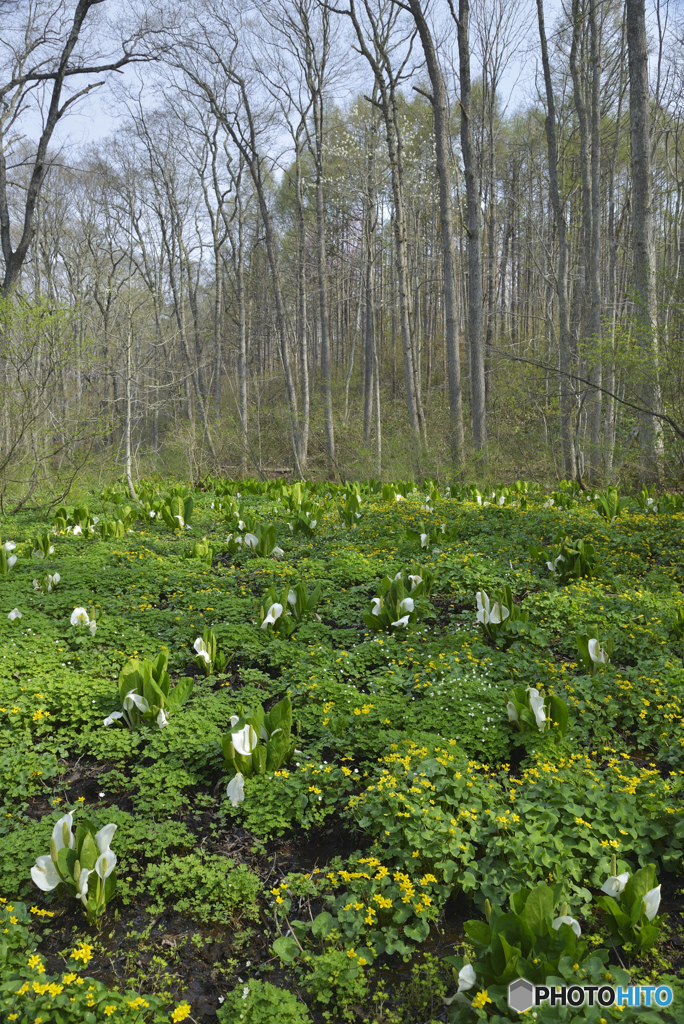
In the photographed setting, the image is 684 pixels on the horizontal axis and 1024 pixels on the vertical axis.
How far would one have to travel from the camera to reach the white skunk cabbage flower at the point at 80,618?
Result: 4.36m

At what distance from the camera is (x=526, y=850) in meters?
2.29

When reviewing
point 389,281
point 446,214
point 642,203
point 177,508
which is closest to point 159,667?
point 177,508

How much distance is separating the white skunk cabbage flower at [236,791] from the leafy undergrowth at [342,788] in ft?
0.17

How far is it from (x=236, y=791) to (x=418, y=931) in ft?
3.25

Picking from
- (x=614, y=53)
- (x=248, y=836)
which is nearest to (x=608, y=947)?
(x=248, y=836)

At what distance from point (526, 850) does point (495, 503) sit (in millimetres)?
6121

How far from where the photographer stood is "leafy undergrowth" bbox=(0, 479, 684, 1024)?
2.00 m

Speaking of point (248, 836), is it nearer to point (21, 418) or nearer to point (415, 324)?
point (21, 418)

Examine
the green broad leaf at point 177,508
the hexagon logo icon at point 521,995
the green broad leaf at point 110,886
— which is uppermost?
the green broad leaf at point 177,508

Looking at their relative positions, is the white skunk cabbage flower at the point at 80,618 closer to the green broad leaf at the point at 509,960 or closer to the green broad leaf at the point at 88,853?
the green broad leaf at the point at 88,853

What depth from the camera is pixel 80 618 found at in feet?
14.5

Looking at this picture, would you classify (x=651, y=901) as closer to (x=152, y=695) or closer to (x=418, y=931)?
(x=418, y=931)

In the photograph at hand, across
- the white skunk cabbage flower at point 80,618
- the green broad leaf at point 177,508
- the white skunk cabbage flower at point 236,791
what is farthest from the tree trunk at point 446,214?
the white skunk cabbage flower at point 236,791

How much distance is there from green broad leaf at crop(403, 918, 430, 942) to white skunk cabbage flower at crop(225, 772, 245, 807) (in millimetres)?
918
